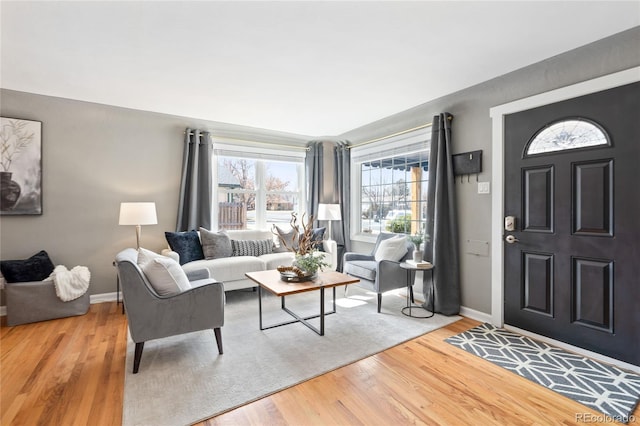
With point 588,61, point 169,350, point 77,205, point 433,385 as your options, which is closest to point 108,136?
point 77,205

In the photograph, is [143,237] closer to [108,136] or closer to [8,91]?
[108,136]

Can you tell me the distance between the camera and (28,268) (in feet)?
10.5

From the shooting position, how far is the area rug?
1.86 m

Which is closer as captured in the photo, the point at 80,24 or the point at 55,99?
the point at 80,24

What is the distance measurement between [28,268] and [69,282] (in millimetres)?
431

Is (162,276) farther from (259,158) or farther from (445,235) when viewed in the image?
(259,158)

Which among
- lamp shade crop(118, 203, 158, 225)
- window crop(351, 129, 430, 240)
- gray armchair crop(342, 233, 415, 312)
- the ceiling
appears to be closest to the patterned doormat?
gray armchair crop(342, 233, 415, 312)

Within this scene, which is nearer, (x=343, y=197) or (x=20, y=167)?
(x=20, y=167)

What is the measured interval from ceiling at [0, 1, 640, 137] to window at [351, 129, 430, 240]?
0.81 m

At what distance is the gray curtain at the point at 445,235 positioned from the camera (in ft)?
11.1

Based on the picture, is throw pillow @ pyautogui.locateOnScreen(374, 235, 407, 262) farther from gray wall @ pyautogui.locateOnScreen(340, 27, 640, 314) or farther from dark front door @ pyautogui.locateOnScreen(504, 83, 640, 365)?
dark front door @ pyautogui.locateOnScreen(504, 83, 640, 365)

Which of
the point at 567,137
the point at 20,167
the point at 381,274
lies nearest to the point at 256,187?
the point at 381,274

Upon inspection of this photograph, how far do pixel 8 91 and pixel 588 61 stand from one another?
563cm

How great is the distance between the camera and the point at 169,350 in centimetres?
253
